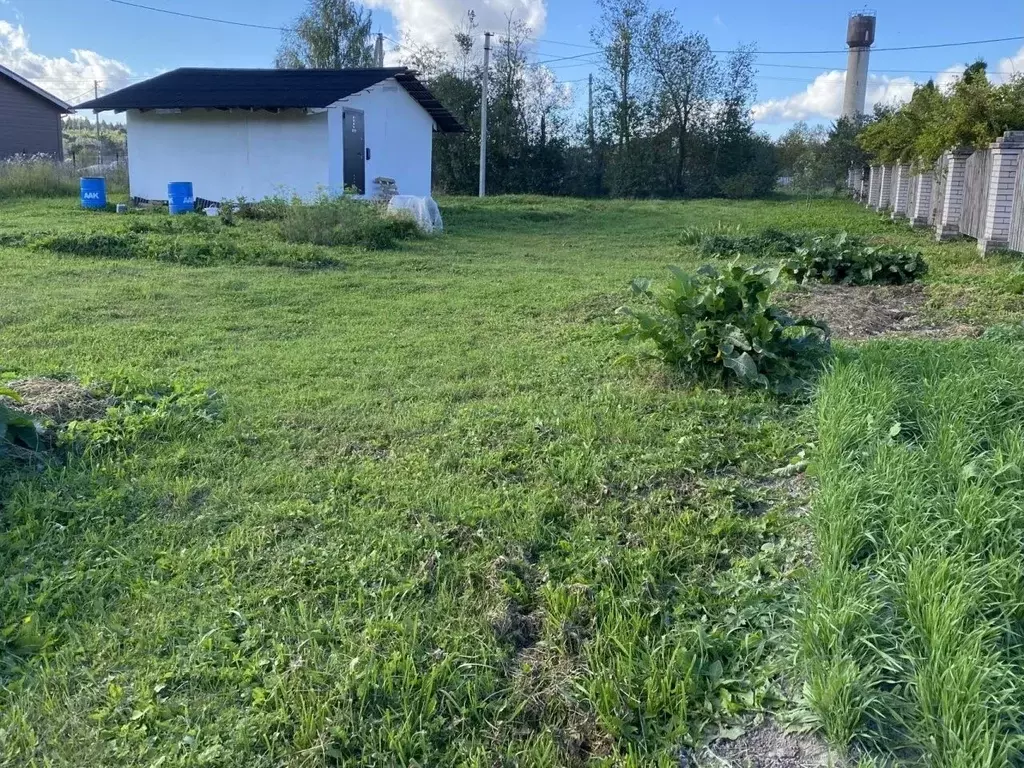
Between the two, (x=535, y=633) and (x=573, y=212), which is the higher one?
(x=573, y=212)

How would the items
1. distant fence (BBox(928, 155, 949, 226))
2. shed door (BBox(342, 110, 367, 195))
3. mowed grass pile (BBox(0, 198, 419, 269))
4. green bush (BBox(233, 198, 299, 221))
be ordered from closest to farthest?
mowed grass pile (BBox(0, 198, 419, 269)), green bush (BBox(233, 198, 299, 221)), distant fence (BBox(928, 155, 949, 226)), shed door (BBox(342, 110, 367, 195))

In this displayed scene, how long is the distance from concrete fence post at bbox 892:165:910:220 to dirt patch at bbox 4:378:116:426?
19824 mm

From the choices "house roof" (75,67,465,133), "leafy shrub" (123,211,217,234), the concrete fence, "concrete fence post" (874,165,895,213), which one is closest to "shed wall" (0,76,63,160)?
"house roof" (75,67,465,133)

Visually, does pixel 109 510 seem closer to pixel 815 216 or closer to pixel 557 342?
pixel 557 342

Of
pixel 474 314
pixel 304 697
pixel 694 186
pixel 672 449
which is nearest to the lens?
pixel 304 697

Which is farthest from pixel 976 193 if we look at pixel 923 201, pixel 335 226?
pixel 335 226

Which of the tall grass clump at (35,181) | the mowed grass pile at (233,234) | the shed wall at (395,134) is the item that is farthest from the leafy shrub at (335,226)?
the tall grass clump at (35,181)

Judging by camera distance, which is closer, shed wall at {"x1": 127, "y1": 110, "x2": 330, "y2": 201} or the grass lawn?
the grass lawn

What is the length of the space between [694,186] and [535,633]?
3223 centimetres

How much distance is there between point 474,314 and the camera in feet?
23.4

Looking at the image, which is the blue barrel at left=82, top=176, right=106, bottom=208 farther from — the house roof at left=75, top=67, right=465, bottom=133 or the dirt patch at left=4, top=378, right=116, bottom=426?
the dirt patch at left=4, top=378, right=116, bottom=426

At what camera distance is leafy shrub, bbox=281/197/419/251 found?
11648 mm

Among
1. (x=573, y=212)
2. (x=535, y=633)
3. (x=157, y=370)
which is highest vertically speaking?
(x=573, y=212)

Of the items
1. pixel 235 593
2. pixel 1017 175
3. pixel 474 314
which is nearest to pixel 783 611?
pixel 235 593
